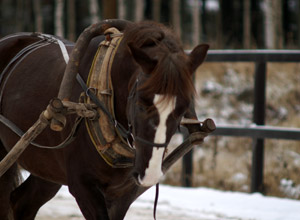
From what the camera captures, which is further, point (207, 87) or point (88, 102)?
point (207, 87)

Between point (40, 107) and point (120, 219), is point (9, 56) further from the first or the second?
point (120, 219)

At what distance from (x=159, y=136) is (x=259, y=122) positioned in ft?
11.8

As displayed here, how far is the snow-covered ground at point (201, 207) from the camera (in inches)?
191

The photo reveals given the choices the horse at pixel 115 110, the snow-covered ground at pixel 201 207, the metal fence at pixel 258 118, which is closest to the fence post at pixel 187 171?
the snow-covered ground at pixel 201 207

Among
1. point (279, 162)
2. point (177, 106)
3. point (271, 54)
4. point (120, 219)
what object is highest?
point (177, 106)

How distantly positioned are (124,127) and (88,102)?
0.24 metres

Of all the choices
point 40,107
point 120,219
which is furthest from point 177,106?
point 40,107

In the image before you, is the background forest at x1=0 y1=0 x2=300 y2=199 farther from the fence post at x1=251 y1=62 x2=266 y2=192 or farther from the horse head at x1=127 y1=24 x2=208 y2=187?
the horse head at x1=127 y1=24 x2=208 y2=187

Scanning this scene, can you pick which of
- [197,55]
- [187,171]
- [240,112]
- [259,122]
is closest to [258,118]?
[259,122]

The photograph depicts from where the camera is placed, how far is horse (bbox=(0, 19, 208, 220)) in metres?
2.34

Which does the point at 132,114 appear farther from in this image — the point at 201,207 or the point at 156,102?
the point at 201,207

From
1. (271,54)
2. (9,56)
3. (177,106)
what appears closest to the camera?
(177,106)

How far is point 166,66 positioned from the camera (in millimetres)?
2363

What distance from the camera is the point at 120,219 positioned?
9.93 ft
